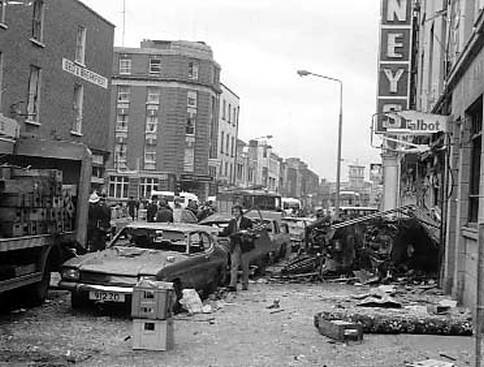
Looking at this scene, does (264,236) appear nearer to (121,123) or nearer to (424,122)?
(424,122)

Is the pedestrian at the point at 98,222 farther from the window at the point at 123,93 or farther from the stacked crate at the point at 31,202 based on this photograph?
the window at the point at 123,93

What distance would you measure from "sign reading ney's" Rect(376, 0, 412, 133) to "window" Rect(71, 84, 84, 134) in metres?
12.4

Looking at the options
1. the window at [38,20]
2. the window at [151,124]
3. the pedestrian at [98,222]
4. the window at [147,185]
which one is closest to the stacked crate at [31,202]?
the pedestrian at [98,222]

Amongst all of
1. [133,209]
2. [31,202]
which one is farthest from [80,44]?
[31,202]

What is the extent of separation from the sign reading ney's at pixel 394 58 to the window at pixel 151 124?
39.7 meters

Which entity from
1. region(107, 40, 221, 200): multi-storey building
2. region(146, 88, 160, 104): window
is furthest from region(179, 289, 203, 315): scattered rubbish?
region(146, 88, 160, 104): window

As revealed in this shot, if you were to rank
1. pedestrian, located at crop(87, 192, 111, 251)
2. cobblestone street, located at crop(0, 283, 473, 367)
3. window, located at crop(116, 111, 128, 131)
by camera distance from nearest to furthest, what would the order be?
cobblestone street, located at crop(0, 283, 473, 367) → pedestrian, located at crop(87, 192, 111, 251) → window, located at crop(116, 111, 128, 131)

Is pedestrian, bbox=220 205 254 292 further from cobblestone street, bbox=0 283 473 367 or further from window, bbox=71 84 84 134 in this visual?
window, bbox=71 84 84 134

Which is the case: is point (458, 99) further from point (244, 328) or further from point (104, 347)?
point (104, 347)

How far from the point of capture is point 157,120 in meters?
67.8

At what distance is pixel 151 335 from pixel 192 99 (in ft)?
199

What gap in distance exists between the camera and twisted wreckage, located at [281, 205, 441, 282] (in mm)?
17953

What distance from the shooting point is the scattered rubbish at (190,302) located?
39.0 feet

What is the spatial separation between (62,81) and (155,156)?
36.3 metres
